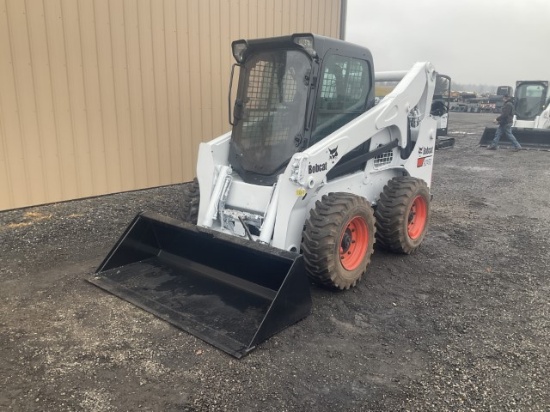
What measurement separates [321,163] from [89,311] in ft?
7.53

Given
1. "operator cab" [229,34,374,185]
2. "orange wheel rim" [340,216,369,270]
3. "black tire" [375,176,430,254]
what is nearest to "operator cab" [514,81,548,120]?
"black tire" [375,176,430,254]

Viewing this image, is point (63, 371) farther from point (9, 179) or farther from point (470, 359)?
point (9, 179)

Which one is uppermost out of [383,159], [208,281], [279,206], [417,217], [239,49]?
[239,49]

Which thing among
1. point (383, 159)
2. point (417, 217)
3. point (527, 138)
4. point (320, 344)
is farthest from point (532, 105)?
point (320, 344)

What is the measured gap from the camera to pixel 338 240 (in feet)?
12.7

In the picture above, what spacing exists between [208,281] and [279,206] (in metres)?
0.93

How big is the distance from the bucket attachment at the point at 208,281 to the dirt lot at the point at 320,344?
11 centimetres

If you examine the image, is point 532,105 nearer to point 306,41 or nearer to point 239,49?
point 239,49

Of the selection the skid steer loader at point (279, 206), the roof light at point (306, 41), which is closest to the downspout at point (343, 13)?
the skid steer loader at point (279, 206)

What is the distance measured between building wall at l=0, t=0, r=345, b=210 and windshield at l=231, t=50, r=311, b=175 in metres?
3.32

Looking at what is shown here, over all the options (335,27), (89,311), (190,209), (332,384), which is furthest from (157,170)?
(332,384)

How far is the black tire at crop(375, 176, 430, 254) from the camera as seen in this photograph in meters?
4.83

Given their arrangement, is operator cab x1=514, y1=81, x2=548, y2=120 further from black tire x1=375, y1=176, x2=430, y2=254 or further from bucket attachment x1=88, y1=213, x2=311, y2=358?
bucket attachment x1=88, y1=213, x2=311, y2=358

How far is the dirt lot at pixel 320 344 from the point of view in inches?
108
